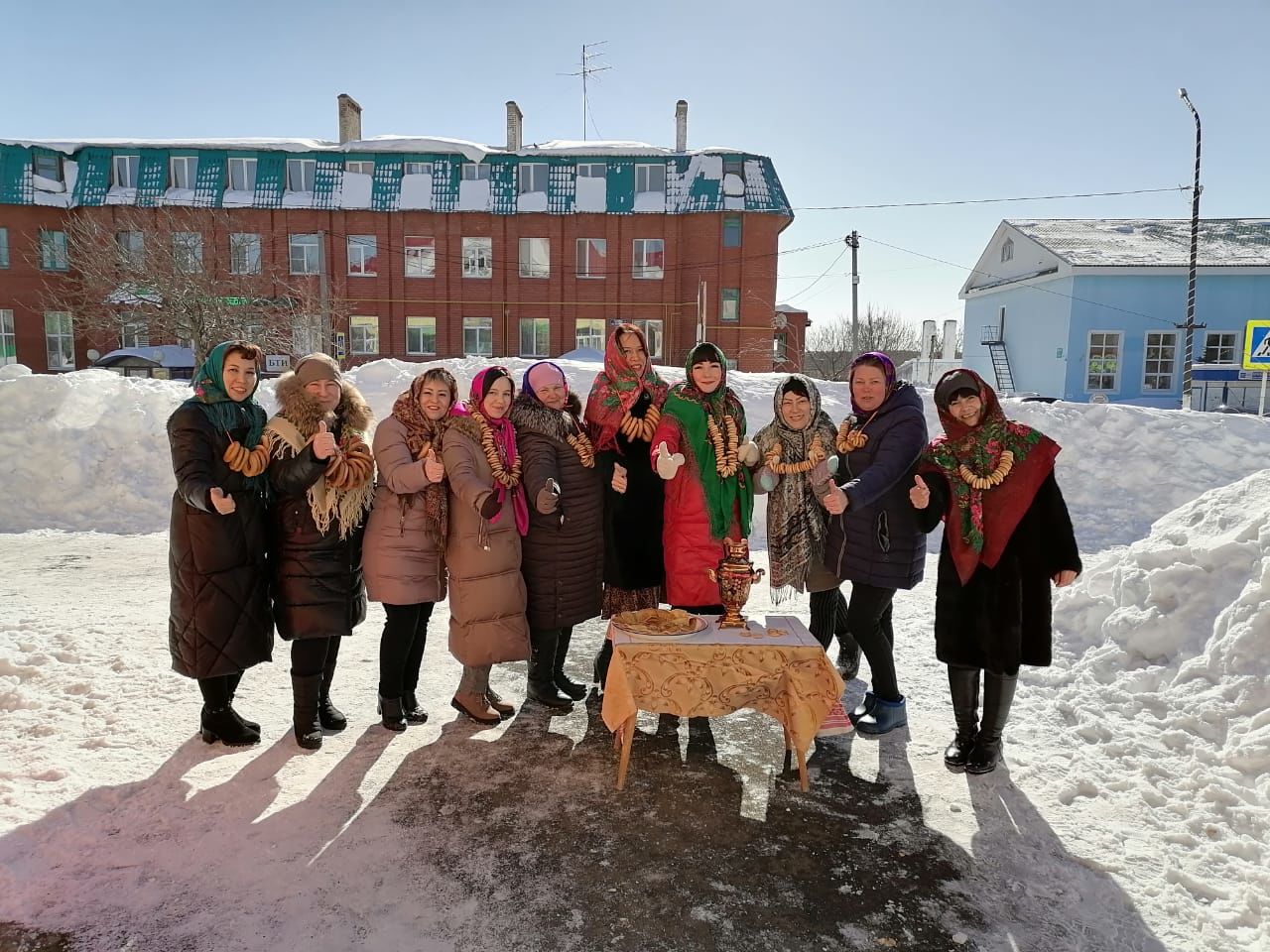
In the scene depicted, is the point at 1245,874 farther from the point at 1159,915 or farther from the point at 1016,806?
the point at 1016,806

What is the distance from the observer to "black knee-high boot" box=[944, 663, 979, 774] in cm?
389

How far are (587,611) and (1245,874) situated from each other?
3.08 meters

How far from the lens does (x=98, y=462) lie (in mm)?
10641

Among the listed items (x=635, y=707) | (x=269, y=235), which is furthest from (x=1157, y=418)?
(x=269, y=235)

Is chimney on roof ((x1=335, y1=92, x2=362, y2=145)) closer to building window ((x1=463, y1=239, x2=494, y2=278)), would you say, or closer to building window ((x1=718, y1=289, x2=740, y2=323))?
building window ((x1=463, y1=239, x2=494, y2=278))

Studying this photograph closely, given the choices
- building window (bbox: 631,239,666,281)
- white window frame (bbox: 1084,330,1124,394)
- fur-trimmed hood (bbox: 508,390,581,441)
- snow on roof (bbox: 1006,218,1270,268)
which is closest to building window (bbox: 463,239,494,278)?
building window (bbox: 631,239,666,281)

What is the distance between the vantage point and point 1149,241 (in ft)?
85.4

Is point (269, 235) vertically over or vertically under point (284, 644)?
over

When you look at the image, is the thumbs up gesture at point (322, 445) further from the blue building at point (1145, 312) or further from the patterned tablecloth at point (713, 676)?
the blue building at point (1145, 312)

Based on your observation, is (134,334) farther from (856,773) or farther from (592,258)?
(856,773)

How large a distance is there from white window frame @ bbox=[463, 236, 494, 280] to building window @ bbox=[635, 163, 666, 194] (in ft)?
20.4

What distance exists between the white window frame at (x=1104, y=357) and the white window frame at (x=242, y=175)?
29886 mm

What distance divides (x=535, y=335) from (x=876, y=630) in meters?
27.8

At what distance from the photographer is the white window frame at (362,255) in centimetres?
2977
